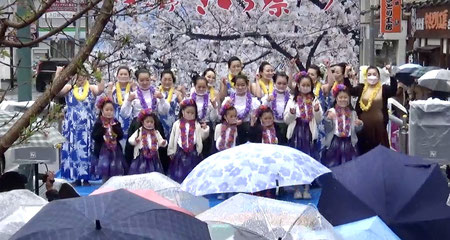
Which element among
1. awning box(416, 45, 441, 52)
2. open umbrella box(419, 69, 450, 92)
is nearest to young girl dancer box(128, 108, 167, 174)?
open umbrella box(419, 69, 450, 92)

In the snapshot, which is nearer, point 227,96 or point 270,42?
point 227,96

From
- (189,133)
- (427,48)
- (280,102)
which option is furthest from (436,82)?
(427,48)

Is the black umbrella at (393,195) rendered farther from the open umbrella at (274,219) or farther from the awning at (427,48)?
the awning at (427,48)

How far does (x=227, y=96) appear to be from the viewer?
37.9 ft

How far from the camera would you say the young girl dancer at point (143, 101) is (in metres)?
11.4

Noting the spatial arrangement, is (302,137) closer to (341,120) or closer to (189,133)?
(341,120)

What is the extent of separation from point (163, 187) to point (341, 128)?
16.2 ft

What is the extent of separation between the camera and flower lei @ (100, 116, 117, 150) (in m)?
11.2

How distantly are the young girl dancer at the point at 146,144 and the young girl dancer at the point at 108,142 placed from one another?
258 millimetres

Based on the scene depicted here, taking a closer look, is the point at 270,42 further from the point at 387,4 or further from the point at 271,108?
the point at 387,4

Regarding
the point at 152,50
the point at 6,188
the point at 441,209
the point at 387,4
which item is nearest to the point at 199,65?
the point at 152,50

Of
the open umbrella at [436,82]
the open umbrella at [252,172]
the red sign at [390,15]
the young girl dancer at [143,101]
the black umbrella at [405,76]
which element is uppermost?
the red sign at [390,15]

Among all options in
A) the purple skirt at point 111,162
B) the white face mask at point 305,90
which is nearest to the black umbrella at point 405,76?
the white face mask at point 305,90

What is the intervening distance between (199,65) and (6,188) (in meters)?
5.96
